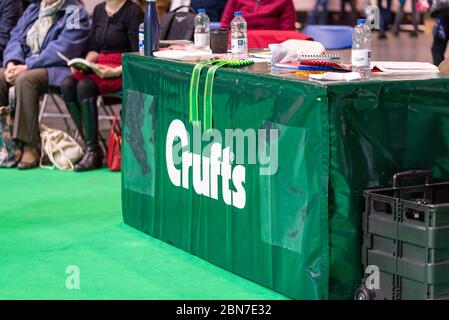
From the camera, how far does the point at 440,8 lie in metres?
7.27

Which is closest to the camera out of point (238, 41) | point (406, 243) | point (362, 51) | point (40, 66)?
point (406, 243)

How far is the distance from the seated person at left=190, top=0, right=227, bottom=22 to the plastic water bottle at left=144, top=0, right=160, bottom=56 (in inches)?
124

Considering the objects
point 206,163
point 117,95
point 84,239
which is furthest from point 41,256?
point 117,95

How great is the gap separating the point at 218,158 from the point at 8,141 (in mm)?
3365

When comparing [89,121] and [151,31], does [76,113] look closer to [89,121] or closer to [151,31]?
[89,121]

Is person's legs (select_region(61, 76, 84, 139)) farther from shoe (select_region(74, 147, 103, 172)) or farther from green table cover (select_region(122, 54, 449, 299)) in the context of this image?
green table cover (select_region(122, 54, 449, 299))

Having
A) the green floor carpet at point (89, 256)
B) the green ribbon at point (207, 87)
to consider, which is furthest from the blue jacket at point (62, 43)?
the green ribbon at point (207, 87)

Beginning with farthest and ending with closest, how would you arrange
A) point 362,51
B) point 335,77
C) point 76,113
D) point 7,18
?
point 7,18 < point 76,113 < point 362,51 < point 335,77

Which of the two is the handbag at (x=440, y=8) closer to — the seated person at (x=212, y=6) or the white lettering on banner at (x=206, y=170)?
the seated person at (x=212, y=6)

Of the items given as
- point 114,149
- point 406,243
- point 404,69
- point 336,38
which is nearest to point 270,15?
point 336,38

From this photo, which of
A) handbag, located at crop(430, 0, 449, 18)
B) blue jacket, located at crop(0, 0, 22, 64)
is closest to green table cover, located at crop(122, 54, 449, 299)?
handbag, located at crop(430, 0, 449, 18)

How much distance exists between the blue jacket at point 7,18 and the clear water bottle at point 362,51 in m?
4.31

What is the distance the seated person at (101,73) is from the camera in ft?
24.5
